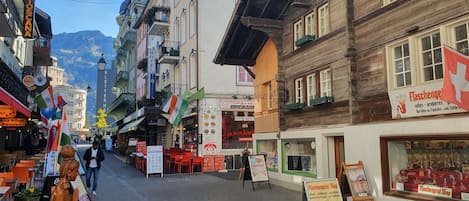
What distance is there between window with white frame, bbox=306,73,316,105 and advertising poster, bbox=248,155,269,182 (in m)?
2.47

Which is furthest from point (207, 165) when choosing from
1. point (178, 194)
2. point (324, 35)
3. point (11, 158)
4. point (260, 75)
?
point (324, 35)

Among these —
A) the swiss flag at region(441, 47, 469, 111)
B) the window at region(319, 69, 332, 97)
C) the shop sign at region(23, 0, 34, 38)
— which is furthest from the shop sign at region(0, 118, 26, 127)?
the swiss flag at region(441, 47, 469, 111)

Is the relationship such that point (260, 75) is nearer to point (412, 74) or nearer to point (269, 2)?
point (269, 2)

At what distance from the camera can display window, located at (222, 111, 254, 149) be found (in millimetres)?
20672

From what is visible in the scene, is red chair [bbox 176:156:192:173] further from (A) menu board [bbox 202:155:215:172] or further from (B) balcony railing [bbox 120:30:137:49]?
(B) balcony railing [bbox 120:30:137:49]

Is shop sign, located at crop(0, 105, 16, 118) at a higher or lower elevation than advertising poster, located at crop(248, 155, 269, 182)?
higher

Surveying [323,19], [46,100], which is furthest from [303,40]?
[46,100]

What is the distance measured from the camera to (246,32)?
1536 cm

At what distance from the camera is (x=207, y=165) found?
19250 mm

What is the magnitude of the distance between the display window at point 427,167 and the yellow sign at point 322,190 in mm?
1471

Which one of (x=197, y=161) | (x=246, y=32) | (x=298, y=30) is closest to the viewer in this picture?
Answer: (x=298, y=30)

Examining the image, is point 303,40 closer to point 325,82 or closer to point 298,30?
point 298,30

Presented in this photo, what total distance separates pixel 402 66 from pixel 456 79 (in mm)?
2276

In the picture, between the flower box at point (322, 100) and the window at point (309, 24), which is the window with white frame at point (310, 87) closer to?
the flower box at point (322, 100)
